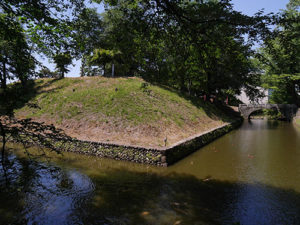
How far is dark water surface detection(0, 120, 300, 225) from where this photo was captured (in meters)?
6.00

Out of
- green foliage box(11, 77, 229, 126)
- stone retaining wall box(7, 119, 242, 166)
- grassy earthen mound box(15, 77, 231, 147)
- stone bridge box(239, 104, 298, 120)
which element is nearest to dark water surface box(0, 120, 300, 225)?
stone retaining wall box(7, 119, 242, 166)

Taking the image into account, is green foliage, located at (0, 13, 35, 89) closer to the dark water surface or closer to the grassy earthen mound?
the dark water surface

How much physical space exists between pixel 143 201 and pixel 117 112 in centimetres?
983

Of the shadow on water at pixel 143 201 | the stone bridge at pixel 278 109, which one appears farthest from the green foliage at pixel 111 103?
the stone bridge at pixel 278 109

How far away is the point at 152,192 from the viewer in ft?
25.2

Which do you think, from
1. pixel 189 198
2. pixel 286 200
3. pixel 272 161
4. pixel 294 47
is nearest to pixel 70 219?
pixel 189 198

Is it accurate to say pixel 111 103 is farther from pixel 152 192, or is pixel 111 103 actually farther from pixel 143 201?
pixel 143 201

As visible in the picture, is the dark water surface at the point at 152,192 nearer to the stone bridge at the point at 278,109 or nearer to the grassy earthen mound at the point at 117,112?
the grassy earthen mound at the point at 117,112

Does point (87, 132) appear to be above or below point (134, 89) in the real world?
below

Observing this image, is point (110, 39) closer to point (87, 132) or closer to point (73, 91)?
point (87, 132)

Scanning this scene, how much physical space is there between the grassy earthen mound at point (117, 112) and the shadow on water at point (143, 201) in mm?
3846

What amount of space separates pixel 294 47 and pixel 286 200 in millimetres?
5227

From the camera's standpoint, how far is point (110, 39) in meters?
6.71

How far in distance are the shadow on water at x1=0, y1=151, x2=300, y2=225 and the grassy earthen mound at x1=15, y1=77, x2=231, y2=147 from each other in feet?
12.6
